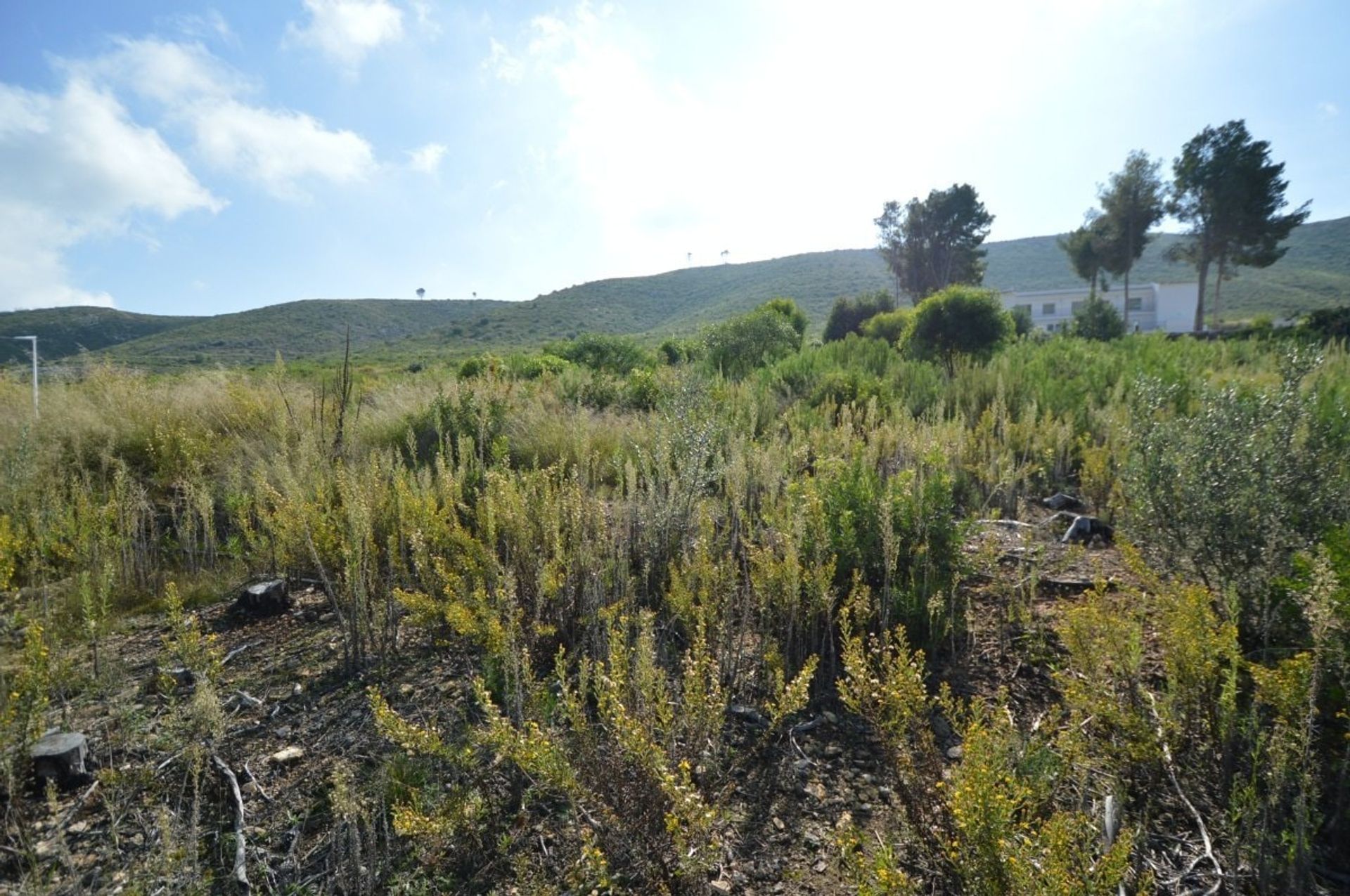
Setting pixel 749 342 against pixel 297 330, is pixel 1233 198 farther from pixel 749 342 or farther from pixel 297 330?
pixel 297 330

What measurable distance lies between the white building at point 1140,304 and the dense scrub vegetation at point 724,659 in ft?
170

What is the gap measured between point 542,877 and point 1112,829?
1.39 meters

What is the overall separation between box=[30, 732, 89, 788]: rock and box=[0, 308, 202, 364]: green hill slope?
48.5m

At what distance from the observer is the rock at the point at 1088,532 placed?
12.2ft

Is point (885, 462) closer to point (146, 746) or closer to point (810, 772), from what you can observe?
point (810, 772)

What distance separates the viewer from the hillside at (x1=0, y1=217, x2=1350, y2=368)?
4695 centimetres

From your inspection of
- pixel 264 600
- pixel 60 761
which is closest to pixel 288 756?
pixel 60 761

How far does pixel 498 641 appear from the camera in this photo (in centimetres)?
194

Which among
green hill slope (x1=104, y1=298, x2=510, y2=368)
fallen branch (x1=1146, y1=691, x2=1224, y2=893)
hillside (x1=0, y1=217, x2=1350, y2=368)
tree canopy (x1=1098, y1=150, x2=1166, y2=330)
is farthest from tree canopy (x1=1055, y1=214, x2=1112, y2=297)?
green hill slope (x1=104, y1=298, x2=510, y2=368)

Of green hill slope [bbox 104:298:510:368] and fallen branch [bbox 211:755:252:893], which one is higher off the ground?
green hill slope [bbox 104:298:510:368]

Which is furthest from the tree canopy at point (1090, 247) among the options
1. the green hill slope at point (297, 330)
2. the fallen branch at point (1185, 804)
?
the green hill slope at point (297, 330)

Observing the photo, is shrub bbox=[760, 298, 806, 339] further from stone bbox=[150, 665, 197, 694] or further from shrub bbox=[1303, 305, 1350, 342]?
stone bbox=[150, 665, 197, 694]

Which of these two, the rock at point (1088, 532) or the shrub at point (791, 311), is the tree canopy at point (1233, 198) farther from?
the rock at point (1088, 532)

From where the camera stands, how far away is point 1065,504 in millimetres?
4434
